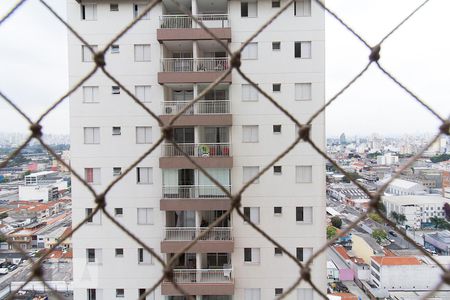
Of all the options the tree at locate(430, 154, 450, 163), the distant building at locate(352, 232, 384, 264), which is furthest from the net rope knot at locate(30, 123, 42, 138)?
the distant building at locate(352, 232, 384, 264)

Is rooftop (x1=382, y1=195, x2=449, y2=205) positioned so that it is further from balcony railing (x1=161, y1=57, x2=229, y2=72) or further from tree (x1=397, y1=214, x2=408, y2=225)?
balcony railing (x1=161, y1=57, x2=229, y2=72)

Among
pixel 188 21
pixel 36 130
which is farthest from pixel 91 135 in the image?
pixel 36 130

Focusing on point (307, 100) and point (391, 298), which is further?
point (391, 298)

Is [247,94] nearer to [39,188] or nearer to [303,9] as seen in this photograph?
[303,9]

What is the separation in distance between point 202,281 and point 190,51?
2.88m

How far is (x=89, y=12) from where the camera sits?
3832 millimetres

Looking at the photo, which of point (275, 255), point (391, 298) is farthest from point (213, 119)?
point (391, 298)

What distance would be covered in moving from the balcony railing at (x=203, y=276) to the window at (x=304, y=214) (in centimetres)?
104

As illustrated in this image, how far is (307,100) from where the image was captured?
3758mm

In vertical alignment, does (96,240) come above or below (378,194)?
A: below

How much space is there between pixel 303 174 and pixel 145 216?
201 centimetres

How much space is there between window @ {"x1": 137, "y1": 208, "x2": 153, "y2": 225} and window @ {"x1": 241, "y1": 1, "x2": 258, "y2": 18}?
2673mm

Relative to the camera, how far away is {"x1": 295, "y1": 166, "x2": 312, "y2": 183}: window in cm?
379

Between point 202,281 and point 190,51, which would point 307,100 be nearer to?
point 190,51
